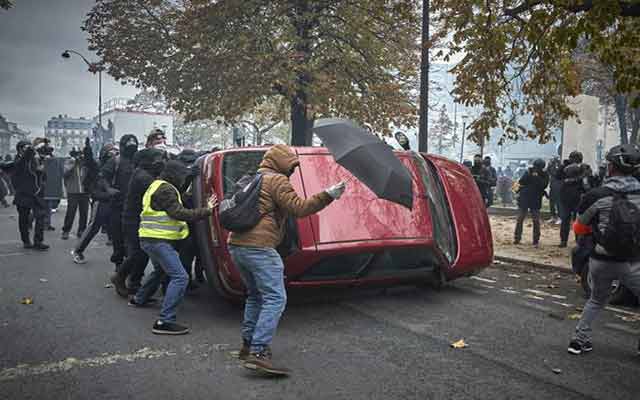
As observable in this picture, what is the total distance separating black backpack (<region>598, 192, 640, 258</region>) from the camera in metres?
4.23

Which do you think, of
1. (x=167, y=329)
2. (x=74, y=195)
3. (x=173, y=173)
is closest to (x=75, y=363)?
(x=167, y=329)

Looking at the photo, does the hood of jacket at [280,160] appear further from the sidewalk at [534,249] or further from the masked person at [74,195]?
the masked person at [74,195]

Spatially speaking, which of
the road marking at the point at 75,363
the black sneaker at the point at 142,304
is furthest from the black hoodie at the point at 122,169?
the road marking at the point at 75,363

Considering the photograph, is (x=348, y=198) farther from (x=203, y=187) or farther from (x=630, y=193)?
(x=630, y=193)

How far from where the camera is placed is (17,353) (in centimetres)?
434

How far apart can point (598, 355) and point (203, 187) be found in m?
3.76

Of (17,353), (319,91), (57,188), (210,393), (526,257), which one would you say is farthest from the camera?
(319,91)

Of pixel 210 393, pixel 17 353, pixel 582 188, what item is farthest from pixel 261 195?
pixel 582 188

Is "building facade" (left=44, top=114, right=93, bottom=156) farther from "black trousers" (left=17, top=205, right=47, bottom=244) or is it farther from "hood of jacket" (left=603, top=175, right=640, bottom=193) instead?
"hood of jacket" (left=603, top=175, right=640, bottom=193)

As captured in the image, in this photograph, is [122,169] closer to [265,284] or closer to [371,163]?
[265,284]

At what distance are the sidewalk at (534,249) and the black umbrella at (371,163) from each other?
19.5 feet

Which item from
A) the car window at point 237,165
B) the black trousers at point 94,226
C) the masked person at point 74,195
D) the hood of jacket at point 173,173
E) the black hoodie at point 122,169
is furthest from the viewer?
the masked person at point 74,195

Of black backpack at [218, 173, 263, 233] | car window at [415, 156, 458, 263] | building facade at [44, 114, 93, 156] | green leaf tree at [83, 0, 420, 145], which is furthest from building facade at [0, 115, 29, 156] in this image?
black backpack at [218, 173, 263, 233]

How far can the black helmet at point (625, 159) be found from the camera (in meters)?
4.36
